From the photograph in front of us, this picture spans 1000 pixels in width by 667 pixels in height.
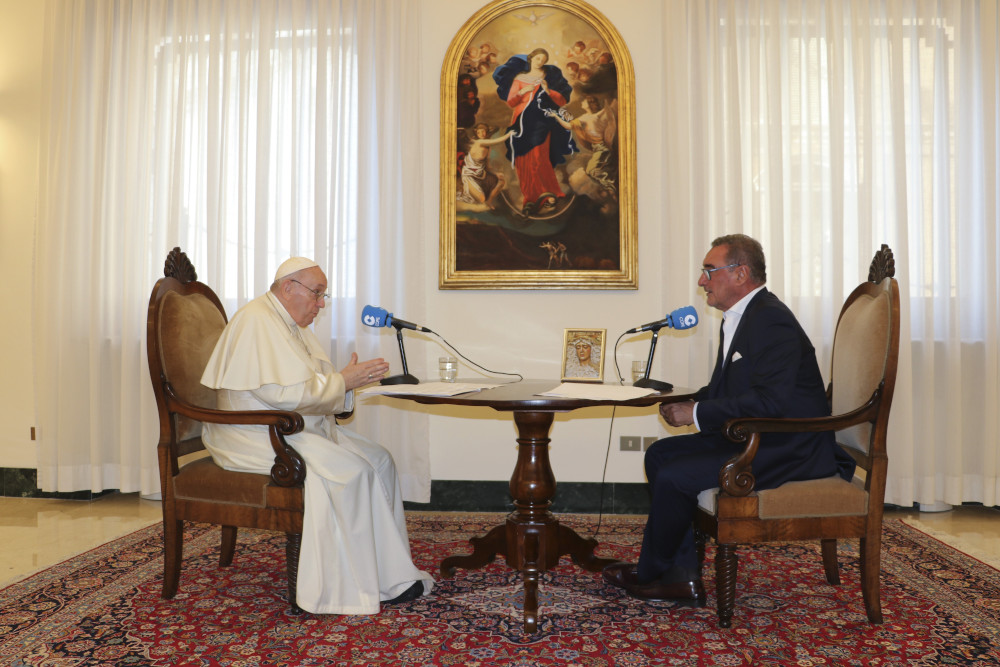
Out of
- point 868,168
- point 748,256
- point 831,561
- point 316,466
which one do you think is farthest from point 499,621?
point 868,168

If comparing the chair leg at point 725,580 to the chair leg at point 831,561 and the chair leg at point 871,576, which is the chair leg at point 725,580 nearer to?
the chair leg at point 871,576

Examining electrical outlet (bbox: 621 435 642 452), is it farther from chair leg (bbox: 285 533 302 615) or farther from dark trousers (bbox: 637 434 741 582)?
chair leg (bbox: 285 533 302 615)

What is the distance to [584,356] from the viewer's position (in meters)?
3.84

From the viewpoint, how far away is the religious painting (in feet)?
16.7

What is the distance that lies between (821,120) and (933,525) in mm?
Answer: 2617

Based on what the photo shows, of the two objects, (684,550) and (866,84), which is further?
(866,84)

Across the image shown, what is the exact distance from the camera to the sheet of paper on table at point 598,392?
114 inches

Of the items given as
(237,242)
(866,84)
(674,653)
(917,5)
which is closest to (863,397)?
(674,653)

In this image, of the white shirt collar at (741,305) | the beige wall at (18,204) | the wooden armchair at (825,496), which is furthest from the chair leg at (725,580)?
the beige wall at (18,204)

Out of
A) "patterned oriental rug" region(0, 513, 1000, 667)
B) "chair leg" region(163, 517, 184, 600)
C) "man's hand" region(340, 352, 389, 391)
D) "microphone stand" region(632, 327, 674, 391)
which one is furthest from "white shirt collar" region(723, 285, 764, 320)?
"chair leg" region(163, 517, 184, 600)

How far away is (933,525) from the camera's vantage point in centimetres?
470

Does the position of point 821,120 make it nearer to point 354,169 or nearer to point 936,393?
point 936,393

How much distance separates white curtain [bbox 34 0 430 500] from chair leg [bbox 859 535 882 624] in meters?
2.86

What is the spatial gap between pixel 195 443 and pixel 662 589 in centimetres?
220
